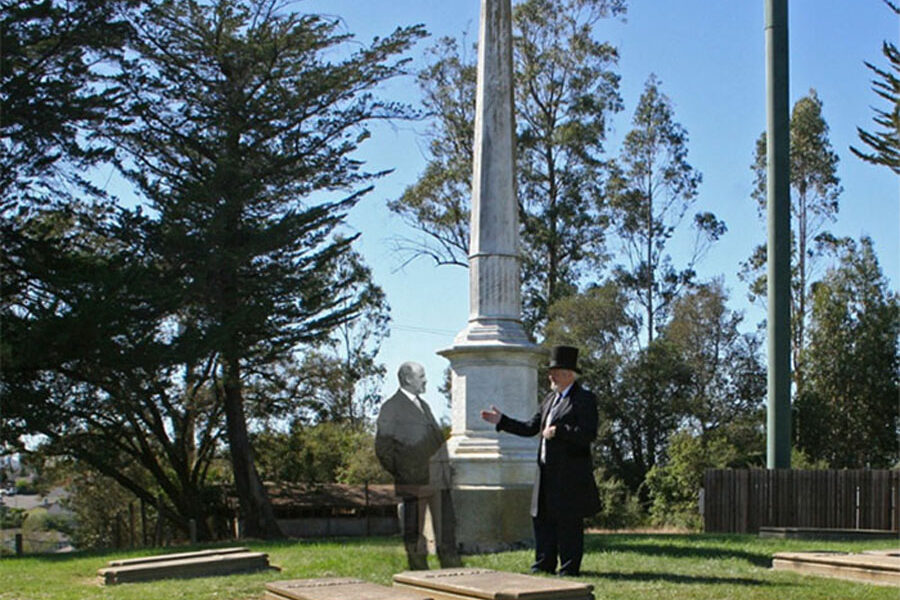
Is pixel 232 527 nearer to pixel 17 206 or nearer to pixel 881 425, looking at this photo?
pixel 17 206

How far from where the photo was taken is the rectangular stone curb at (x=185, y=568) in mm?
8922

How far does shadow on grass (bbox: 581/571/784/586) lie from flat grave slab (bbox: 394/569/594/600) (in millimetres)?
2445

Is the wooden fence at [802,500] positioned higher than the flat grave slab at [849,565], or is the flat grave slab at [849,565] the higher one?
the flat grave slab at [849,565]

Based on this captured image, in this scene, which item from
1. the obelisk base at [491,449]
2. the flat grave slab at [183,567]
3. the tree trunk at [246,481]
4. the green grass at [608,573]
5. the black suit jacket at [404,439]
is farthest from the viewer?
the tree trunk at [246,481]

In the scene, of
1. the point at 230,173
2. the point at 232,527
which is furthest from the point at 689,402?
the point at 230,173

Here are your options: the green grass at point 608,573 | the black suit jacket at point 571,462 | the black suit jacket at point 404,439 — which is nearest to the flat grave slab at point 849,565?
the green grass at point 608,573

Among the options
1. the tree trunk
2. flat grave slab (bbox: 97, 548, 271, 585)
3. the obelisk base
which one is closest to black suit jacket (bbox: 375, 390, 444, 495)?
the obelisk base

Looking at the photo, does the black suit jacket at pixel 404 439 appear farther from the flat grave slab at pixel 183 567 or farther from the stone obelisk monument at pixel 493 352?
the flat grave slab at pixel 183 567

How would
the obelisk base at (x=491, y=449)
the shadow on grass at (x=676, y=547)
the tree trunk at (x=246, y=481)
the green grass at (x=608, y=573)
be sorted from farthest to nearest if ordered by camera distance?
the tree trunk at (x=246, y=481) → the obelisk base at (x=491, y=449) → the shadow on grass at (x=676, y=547) → the green grass at (x=608, y=573)

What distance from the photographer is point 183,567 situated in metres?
9.08

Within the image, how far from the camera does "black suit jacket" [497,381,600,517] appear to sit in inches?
327

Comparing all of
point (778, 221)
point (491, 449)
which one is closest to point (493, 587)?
point (491, 449)

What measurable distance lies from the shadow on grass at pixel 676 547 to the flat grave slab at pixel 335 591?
5.00 meters

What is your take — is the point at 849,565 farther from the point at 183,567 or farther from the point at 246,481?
the point at 246,481
